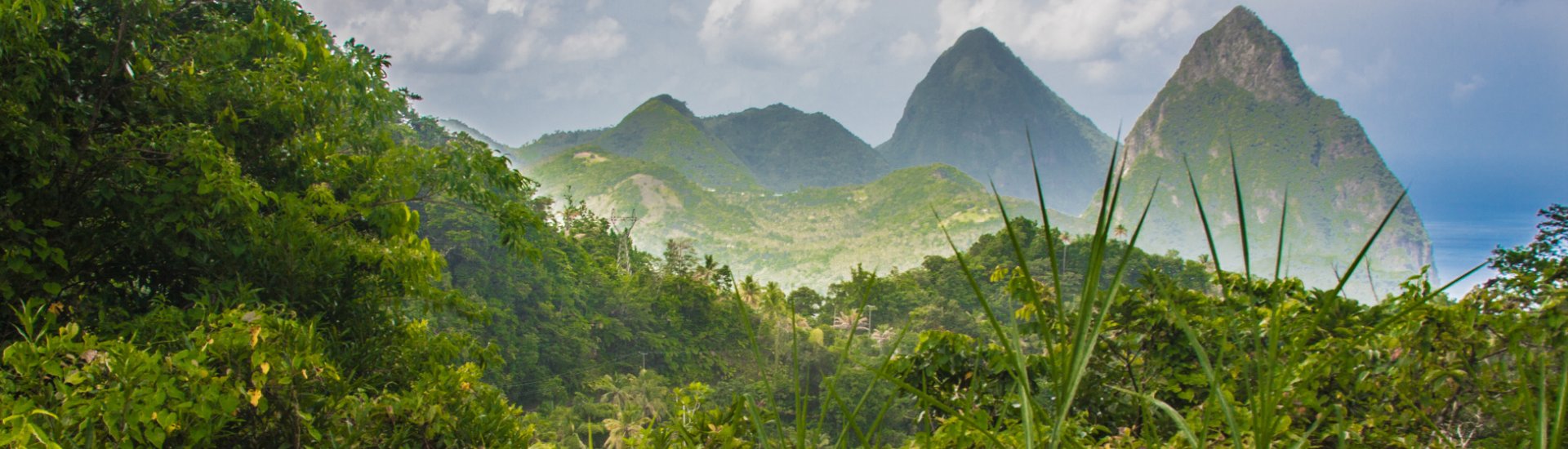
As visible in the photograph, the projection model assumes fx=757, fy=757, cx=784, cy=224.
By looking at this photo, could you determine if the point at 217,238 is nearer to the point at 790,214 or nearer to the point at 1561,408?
the point at 1561,408

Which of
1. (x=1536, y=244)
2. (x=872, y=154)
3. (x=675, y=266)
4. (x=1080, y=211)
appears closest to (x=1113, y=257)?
(x=675, y=266)

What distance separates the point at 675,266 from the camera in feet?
77.2

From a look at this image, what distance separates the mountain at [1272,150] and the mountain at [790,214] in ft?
69.4

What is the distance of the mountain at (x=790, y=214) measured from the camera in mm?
68938

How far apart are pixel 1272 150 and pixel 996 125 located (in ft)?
165

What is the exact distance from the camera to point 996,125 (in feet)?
419

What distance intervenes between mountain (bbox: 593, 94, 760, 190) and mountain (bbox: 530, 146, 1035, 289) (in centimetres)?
1080

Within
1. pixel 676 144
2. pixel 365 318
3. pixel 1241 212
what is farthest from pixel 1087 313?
pixel 676 144

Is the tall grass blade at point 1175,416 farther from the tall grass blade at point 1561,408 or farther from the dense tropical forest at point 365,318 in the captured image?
the tall grass blade at point 1561,408

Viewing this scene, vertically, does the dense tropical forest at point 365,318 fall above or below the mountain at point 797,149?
below

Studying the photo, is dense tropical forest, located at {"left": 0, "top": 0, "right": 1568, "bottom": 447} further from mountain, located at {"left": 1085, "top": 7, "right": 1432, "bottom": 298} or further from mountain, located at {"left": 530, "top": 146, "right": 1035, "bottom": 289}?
mountain, located at {"left": 1085, "top": 7, "right": 1432, "bottom": 298}

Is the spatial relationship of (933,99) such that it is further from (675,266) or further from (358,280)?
(358,280)

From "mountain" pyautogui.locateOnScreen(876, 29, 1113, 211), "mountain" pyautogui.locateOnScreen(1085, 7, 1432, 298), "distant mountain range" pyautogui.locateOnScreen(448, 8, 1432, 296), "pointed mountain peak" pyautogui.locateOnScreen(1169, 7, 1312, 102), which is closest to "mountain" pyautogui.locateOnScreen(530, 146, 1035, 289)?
"distant mountain range" pyautogui.locateOnScreen(448, 8, 1432, 296)

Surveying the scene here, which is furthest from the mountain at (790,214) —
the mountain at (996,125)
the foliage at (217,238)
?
the foliage at (217,238)
